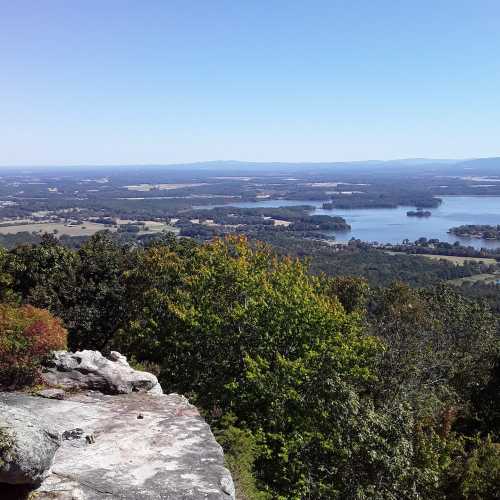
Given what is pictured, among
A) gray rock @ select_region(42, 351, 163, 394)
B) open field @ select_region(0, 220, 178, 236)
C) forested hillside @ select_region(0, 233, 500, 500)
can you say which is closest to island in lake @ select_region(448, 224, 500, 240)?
open field @ select_region(0, 220, 178, 236)

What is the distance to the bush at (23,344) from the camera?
13438 millimetres

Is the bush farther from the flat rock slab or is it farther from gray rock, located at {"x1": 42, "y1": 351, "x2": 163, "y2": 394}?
the flat rock slab

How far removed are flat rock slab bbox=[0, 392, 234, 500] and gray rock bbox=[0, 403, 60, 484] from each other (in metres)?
0.81

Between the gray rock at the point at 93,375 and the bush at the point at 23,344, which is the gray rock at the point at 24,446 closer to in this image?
the bush at the point at 23,344

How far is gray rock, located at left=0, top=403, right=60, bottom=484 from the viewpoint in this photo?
317 inches

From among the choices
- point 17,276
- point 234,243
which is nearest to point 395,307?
point 234,243

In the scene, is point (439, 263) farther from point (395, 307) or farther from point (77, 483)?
point (77, 483)

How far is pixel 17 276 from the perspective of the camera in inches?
1117

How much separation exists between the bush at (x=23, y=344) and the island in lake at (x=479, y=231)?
181 meters

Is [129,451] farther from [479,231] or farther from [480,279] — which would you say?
[479,231]

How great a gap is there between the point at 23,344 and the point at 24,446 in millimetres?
6118

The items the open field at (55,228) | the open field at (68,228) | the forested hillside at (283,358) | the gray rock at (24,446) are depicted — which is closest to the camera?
the gray rock at (24,446)

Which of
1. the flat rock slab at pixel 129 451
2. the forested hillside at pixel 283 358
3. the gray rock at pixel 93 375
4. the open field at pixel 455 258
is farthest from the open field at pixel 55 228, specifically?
the flat rock slab at pixel 129 451

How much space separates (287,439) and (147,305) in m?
12.7
